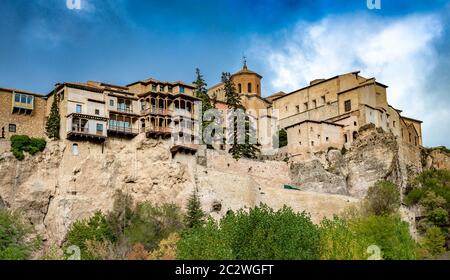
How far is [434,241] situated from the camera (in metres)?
61.1

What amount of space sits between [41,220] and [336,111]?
35.0 metres

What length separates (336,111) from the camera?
250ft

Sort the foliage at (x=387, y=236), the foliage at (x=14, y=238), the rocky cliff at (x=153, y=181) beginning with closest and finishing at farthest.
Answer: the foliage at (x=14, y=238)
the foliage at (x=387, y=236)
the rocky cliff at (x=153, y=181)

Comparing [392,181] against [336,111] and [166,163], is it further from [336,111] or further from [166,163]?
[166,163]

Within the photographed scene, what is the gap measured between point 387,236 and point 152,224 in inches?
658

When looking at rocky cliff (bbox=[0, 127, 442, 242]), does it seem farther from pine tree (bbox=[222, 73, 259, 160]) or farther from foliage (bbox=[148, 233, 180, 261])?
foliage (bbox=[148, 233, 180, 261])

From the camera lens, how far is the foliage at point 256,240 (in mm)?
40500

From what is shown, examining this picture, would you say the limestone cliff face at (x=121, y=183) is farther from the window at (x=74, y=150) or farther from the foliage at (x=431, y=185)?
the foliage at (x=431, y=185)

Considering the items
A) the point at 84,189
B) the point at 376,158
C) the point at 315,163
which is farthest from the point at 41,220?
the point at 376,158

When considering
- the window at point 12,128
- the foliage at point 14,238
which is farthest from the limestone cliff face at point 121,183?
the window at point 12,128

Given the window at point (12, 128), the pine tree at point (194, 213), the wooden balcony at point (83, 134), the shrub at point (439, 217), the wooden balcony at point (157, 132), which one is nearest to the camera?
the pine tree at point (194, 213)

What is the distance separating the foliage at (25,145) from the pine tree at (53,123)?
92 cm

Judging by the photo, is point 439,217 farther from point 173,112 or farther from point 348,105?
point 173,112
